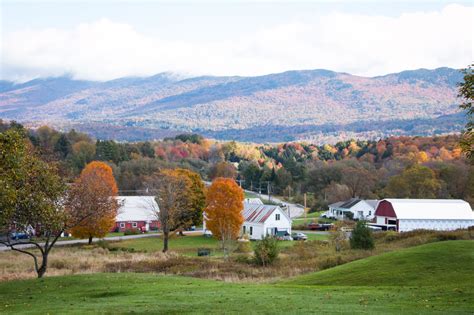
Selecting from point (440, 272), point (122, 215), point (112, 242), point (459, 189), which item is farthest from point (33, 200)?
point (459, 189)

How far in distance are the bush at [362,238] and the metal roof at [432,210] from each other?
3295 centimetres

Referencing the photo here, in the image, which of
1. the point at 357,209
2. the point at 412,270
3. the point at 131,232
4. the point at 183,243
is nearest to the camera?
the point at 412,270

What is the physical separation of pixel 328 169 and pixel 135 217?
53118mm

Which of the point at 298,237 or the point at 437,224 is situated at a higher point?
the point at 437,224

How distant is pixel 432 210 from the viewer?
8269 centimetres

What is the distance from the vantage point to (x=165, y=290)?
26719mm

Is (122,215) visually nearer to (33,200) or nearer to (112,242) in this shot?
(112,242)

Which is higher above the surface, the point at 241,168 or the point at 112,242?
the point at 241,168

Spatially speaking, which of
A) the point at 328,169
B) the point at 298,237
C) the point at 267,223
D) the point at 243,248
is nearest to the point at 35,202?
the point at 243,248

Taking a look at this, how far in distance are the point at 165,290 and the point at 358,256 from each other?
2180cm

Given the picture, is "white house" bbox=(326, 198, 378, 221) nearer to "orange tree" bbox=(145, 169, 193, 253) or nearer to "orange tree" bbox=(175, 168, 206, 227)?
"orange tree" bbox=(175, 168, 206, 227)

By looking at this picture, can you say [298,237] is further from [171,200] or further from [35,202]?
[35,202]

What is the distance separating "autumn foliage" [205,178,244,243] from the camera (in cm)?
6794

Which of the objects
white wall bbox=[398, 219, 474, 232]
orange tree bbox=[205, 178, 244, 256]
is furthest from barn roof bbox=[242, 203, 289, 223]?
white wall bbox=[398, 219, 474, 232]
